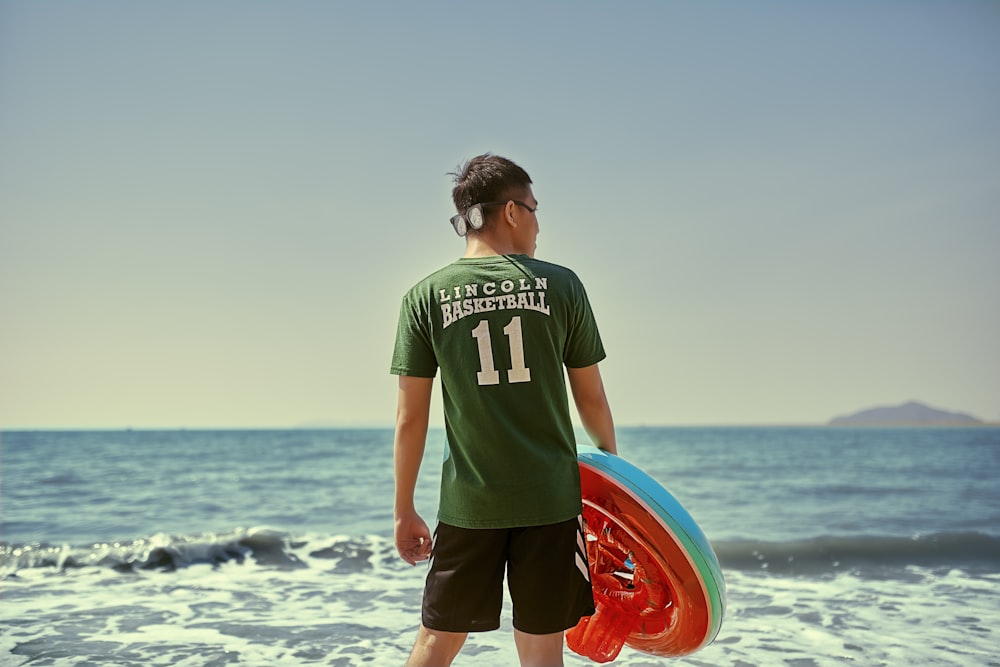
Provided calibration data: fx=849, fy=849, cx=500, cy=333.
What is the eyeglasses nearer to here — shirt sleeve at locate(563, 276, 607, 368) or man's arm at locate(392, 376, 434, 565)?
shirt sleeve at locate(563, 276, 607, 368)

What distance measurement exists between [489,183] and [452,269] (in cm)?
29

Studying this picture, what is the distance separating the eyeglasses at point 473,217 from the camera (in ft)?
8.20

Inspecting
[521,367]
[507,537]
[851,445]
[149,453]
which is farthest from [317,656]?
[851,445]

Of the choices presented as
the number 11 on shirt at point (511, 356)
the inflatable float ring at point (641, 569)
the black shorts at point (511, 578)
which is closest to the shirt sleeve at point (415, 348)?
the number 11 on shirt at point (511, 356)

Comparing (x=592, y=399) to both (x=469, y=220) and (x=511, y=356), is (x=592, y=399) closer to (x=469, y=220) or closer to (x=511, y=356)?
(x=511, y=356)

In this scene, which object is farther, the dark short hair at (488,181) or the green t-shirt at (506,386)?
the dark short hair at (488,181)

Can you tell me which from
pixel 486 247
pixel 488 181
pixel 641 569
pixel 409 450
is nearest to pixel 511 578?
pixel 409 450

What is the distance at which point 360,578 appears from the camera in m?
7.07

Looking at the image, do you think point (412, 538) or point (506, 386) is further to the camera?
point (412, 538)

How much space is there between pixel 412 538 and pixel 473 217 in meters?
0.96

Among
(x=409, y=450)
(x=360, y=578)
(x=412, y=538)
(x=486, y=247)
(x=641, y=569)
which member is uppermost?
(x=486, y=247)

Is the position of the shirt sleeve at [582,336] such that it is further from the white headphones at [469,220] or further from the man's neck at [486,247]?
the white headphones at [469,220]

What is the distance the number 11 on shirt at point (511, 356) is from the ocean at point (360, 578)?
256 cm

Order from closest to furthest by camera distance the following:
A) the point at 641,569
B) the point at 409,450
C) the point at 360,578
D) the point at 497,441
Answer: the point at 497,441
the point at 409,450
the point at 641,569
the point at 360,578
